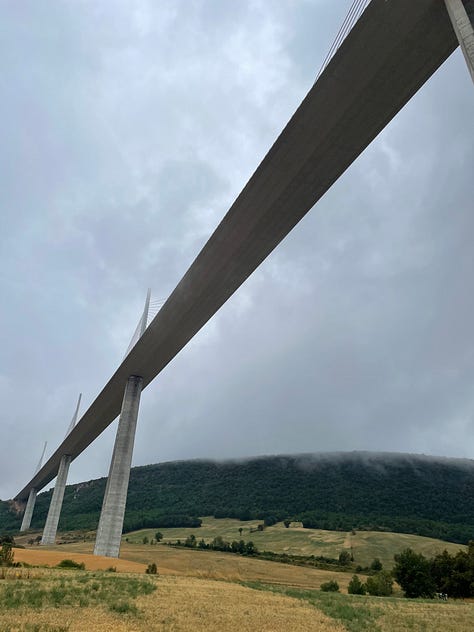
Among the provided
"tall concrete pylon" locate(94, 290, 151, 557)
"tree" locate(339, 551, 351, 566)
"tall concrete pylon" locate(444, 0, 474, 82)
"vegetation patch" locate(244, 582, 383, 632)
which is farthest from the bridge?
"tree" locate(339, 551, 351, 566)

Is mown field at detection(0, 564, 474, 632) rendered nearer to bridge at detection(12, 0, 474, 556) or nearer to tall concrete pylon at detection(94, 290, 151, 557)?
tall concrete pylon at detection(94, 290, 151, 557)

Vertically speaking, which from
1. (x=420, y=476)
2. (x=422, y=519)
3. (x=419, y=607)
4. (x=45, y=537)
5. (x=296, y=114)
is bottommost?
(x=419, y=607)

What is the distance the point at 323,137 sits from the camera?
19.9 meters

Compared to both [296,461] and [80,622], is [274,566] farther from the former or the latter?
[296,461]

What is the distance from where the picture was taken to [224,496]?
138 metres

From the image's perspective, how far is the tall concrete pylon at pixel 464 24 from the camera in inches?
477

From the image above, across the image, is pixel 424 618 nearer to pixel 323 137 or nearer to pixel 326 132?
pixel 323 137

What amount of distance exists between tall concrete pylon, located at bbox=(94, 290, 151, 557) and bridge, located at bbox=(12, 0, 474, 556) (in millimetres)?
9903

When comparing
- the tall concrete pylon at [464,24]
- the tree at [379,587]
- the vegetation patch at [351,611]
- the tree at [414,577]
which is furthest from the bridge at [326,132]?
the tree at [414,577]

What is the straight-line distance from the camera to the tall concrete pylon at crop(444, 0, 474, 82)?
12109mm

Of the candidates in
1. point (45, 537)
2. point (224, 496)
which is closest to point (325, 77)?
point (45, 537)

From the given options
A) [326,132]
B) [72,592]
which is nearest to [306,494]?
[72,592]

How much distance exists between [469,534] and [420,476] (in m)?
65.6

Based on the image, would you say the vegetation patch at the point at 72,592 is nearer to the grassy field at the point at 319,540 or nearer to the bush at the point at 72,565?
the bush at the point at 72,565
